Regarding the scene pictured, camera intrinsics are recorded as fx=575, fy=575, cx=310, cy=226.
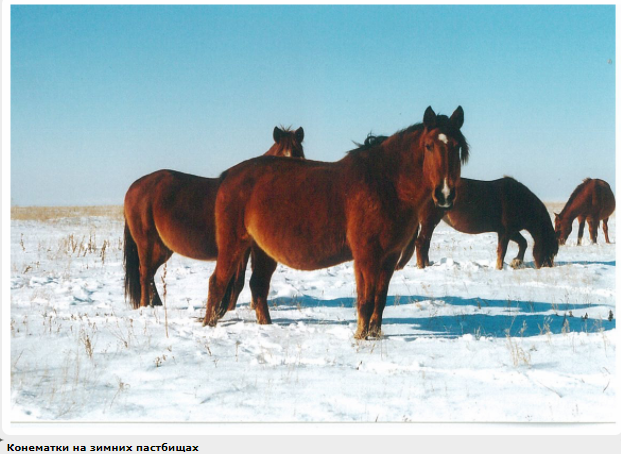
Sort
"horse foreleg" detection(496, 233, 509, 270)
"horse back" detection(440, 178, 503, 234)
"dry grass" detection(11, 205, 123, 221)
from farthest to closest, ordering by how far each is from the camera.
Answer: "dry grass" detection(11, 205, 123, 221)
"horse back" detection(440, 178, 503, 234)
"horse foreleg" detection(496, 233, 509, 270)

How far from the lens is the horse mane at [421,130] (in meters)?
5.25

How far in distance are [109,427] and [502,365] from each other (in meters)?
3.23

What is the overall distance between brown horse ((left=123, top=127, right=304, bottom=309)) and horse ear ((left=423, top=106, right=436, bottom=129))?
8.10ft

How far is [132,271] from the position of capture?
8.03 metres

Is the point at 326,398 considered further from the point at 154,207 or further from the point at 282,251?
the point at 154,207

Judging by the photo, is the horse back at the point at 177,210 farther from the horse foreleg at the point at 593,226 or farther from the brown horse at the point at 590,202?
the horse foreleg at the point at 593,226

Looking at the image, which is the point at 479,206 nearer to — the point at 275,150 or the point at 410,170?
the point at 275,150

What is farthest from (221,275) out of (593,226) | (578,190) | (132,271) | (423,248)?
(593,226)

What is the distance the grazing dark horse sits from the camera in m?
5.33

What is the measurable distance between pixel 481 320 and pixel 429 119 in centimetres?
282

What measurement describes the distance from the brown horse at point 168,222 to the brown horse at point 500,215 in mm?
5322

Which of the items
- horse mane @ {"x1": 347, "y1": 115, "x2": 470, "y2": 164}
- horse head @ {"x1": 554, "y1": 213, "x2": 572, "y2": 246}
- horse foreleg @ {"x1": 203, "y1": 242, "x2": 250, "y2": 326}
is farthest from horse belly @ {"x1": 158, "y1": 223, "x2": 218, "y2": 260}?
horse head @ {"x1": 554, "y1": 213, "x2": 572, "y2": 246}

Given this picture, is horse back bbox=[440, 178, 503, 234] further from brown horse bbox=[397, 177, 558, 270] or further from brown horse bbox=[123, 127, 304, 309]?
brown horse bbox=[123, 127, 304, 309]

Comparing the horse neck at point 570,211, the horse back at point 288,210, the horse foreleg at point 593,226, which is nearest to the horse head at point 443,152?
the horse back at point 288,210
